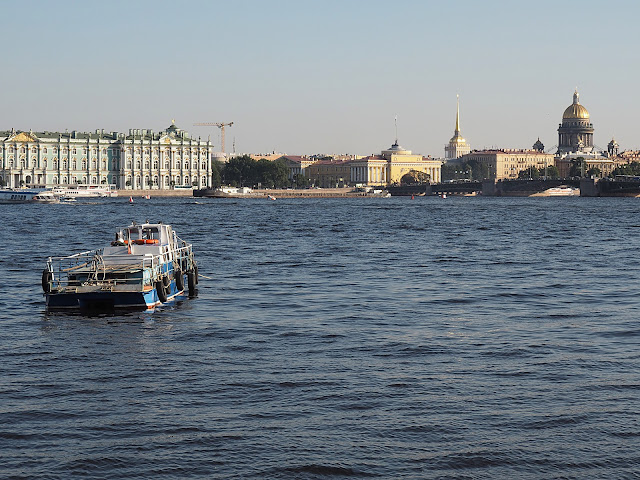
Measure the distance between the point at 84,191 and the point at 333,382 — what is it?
366ft

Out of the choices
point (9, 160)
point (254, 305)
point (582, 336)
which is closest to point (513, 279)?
point (254, 305)

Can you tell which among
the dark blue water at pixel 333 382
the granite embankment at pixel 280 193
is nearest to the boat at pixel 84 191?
the granite embankment at pixel 280 193

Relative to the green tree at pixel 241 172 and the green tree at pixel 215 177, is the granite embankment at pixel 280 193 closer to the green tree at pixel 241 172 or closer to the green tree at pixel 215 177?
the green tree at pixel 215 177

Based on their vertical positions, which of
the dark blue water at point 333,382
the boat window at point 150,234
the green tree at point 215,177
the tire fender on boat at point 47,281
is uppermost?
the green tree at point 215,177

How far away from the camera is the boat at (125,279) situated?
1838cm

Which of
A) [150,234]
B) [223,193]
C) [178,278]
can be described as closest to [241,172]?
[223,193]

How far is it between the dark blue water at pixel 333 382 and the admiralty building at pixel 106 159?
115m

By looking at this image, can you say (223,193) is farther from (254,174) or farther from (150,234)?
(150,234)

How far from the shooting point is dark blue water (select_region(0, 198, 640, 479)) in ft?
31.8

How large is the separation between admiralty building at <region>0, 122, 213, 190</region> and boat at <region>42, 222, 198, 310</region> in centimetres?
11464

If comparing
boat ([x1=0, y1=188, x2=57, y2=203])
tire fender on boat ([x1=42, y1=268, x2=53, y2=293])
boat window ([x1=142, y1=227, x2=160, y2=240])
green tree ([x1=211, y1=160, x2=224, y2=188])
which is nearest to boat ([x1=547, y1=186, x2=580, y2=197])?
green tree ([x1=211, y1=160, x2=224, y2=188])

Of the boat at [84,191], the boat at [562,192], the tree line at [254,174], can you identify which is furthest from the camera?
the tree line at [254,174]

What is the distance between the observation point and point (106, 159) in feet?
463

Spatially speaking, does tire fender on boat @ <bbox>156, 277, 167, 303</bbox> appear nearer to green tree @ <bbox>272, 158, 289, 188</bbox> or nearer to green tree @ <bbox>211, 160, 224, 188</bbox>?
green tree @ <bbox>211, 160, 224, 188</bbox>
